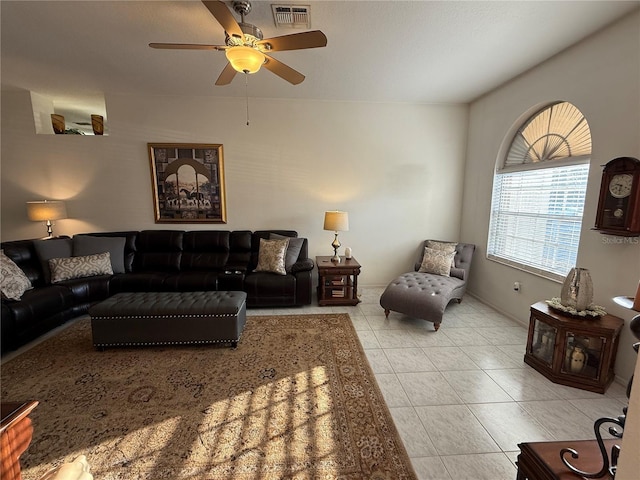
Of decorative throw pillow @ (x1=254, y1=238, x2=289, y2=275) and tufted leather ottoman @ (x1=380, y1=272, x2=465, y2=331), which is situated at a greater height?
decorative throw pillow @ (x1=254, y1=238, x2=289, y2=275)

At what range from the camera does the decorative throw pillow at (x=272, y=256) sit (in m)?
3.90

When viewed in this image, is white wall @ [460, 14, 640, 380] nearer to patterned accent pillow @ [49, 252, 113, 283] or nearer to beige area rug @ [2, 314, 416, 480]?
beige area rug @ [2, 314, 416, 480]

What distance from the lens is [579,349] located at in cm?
231

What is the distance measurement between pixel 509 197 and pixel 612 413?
2.50 metres

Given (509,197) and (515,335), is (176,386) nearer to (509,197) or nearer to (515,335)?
(515,335)

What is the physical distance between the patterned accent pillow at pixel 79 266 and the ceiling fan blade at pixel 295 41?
342 cm

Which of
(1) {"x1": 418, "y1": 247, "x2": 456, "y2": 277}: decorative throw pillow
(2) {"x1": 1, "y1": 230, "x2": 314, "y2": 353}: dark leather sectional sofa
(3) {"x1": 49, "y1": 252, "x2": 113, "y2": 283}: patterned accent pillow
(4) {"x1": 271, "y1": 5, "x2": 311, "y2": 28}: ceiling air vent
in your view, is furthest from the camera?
(1) {"x1": 418, "y1": 247, "x2": 456, "y2": 277}: decorative throw pillow

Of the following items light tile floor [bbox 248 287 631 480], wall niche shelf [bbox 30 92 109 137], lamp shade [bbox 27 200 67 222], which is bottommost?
light tile floor [bbox 248 287 631 480]

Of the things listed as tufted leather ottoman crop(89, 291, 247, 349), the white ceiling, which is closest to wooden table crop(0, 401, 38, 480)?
tufted leather ottoman crop(89, 291, 247, 349)

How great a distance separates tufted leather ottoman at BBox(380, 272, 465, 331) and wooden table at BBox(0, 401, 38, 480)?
3110mm

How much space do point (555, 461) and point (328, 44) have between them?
316 cm

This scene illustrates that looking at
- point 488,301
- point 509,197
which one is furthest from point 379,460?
point 509,197

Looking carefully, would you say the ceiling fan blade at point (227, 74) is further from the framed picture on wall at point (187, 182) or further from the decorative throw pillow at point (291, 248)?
the decorative throw pillow at point (291, 248)

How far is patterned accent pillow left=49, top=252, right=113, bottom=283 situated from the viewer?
3.47 m
